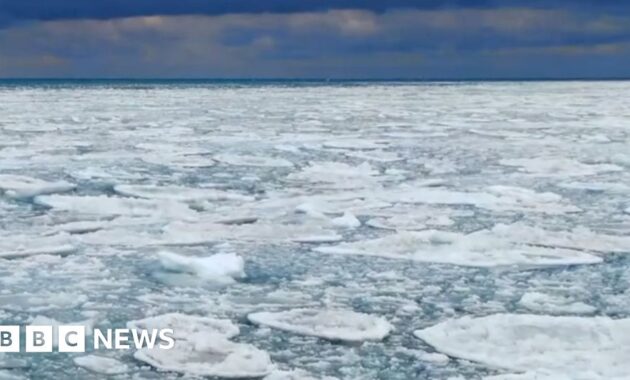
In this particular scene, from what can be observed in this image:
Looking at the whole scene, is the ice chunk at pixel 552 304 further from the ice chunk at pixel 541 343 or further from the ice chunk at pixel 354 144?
the ice chunk at pixel 354 144

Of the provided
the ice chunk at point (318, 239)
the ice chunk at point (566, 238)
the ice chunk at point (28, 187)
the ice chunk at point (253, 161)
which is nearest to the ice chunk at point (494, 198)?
the ice chunk at point (566, 238)

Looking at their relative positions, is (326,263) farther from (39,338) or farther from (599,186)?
(599,186)

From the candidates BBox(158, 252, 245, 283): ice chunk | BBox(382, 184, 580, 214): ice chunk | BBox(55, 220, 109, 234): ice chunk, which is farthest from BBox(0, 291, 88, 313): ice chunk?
BBox(382, 184, 580, 214): ice chunk

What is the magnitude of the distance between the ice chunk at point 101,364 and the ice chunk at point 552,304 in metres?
1.63

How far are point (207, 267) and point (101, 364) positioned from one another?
1.19 metres

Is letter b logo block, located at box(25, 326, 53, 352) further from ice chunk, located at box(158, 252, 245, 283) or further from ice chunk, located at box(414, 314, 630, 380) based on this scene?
ice chunk, located at box(414, 314, 630, 380)

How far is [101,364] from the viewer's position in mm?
3020

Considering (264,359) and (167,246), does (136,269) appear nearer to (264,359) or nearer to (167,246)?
(167,246)

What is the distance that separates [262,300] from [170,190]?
314 cm

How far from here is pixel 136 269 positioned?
171 inches

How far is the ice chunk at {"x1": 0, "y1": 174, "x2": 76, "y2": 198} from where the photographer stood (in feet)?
21.5

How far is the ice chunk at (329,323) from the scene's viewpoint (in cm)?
335

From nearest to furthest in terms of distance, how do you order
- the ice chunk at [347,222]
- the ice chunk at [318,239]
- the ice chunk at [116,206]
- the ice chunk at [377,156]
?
1. the ice chunk at [318,239]
2. the ice chunk at [347,222]
3. the ice chunk at [116,206]
4. the ice chunk at [377,156]

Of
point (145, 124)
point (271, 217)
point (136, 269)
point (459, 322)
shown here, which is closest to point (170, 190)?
point (271, 217)
